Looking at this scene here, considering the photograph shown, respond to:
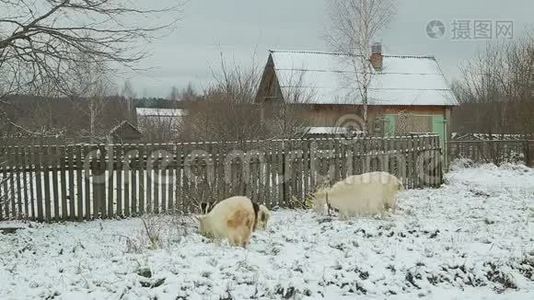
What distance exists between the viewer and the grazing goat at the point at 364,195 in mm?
8945

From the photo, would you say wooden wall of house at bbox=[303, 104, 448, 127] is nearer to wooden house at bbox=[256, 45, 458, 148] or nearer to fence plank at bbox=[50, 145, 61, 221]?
wooden house at bbox=[256, 45, 458, 148]

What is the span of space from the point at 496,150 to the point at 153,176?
14.7 meters

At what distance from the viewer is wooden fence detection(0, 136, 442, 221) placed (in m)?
9.71

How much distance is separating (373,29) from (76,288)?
20917 mm

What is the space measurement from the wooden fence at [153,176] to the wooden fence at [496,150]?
35.5ft

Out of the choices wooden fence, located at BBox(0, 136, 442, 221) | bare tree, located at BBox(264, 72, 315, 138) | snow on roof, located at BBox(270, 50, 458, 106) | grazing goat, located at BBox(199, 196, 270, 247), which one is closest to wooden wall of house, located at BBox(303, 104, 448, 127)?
snow on roof, located at BBox(270, 50, 458, 106)

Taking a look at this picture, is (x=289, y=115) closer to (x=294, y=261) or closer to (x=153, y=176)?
(x=153, y=176)

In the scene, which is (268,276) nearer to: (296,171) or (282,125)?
(296,171)

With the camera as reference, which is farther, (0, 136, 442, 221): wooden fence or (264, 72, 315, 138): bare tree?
(264, 72, 315, 138): bare tree

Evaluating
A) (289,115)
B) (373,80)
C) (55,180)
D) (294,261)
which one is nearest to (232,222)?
(294,261)

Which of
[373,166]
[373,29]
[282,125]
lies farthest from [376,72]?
[373,166]

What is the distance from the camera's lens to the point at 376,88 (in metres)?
26.8

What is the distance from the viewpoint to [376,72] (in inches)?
1101

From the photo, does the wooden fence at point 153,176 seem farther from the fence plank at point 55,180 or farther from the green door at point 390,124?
the green door at point 390,124
